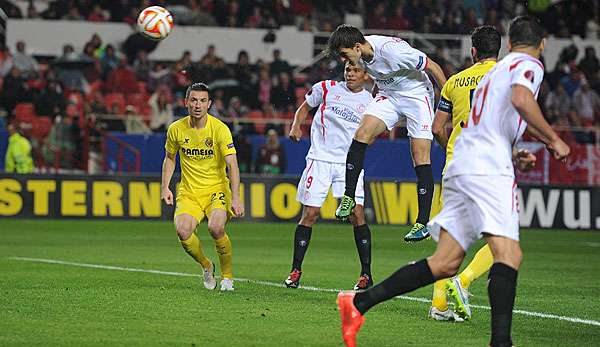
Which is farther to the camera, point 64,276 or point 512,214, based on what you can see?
point 64,276

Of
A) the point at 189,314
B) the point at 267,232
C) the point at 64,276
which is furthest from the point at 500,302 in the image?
the point at 267,232

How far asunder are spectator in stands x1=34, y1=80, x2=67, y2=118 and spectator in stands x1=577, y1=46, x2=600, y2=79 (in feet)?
42.8

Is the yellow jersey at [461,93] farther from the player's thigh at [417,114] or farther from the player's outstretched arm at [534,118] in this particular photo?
the player's outstretched arm at [534,118]

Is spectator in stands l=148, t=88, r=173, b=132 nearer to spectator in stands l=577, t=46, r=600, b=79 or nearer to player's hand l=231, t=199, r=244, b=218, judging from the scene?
spectator in stands l=577, t=46, r=600, b=79

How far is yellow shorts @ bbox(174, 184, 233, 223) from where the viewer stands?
1100 centimetres

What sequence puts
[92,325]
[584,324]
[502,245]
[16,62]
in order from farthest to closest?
[16,62]
[584,324]
[92,325]
[502,245]

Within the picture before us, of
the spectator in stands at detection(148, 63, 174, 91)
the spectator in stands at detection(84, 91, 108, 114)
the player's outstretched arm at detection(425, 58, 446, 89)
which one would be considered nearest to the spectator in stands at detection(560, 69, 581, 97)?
the spectator in stands at detection(148, 63, 174, 91)

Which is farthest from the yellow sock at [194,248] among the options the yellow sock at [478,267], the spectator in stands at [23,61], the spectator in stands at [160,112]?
the spectator in stands at [23,61]

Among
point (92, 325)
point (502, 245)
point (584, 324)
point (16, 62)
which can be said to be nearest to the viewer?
point (502, 245)

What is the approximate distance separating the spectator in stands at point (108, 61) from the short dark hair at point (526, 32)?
793 inches

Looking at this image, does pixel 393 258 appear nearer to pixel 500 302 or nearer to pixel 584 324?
pixel 584 324

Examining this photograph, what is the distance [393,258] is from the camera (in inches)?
621

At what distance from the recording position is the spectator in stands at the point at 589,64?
1115 inches

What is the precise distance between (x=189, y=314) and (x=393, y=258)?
7279 mm
